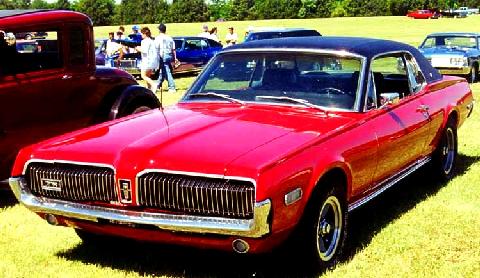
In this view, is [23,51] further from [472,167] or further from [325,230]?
[472,167]

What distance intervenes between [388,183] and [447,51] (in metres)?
12.7

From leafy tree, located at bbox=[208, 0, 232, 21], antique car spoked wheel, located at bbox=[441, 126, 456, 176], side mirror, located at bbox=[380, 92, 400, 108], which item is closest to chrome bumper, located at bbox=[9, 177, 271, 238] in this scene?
side mirror, located at bbox=[380, 92, 400, 108]

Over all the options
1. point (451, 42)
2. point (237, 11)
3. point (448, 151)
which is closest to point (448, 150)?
point (448, 151)

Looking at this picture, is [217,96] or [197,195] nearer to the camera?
[197,195]

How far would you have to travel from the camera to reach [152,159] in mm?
4148

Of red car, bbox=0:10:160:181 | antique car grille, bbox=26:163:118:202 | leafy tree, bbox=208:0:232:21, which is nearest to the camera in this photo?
antique car grille, bbox=26:163:118:202

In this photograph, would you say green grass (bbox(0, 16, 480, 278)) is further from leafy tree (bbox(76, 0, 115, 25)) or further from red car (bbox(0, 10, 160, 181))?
leafy tree (bbox(76, 0, 115, 25))

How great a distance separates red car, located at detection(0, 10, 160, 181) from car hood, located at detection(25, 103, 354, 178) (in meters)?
1.85

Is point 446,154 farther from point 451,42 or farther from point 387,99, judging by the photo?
point 451,42

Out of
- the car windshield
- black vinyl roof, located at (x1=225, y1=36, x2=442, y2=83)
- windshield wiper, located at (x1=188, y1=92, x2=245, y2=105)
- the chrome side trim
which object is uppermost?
black vinyl roof, located at (x1=225, y1=36, x2=442, y2=83)

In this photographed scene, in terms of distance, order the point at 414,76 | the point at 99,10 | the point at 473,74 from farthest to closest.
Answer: the point at 99,10 < the point at 473,74 < the point at 414,76

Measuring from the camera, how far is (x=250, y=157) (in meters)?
4.04

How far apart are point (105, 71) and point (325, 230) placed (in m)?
4.21

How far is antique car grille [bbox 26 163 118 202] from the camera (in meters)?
4.29
